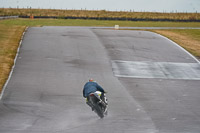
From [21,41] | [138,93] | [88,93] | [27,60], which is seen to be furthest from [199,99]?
[21,41]

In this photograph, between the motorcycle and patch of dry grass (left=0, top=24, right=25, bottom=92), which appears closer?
the motorcycle

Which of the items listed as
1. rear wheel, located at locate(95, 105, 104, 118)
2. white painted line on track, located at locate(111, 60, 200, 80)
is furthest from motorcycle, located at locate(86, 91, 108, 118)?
white painted line on track, located at locate(111, 60, 200, 80)

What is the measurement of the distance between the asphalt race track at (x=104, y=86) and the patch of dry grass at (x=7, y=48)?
0.58 meters

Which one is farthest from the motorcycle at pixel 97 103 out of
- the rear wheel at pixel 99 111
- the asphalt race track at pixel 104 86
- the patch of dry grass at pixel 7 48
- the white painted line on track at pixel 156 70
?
the white painted line on track at pixel 156 70

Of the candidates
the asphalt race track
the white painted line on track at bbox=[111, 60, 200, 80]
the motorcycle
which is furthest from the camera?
the white painted line on track at bbox=[111, 60, 200, 80]

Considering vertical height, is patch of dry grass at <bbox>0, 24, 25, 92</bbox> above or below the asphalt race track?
above

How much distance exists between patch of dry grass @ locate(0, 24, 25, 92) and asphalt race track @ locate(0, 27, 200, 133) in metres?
0.58

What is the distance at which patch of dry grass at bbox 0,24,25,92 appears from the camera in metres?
22.5

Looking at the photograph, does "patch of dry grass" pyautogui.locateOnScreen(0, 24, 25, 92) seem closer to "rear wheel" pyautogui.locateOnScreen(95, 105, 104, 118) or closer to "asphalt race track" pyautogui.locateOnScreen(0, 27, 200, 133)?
"asphalt race track" pyautogui.locateOnScreen(0, 27, 200, 133)

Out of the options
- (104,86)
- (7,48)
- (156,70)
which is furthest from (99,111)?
(7,48)

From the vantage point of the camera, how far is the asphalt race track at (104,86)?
14.5 metres

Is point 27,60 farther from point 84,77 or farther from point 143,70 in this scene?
point 143,70

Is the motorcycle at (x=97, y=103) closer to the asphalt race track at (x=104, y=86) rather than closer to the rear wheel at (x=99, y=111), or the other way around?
the rear wheel at (x=99, y=111)

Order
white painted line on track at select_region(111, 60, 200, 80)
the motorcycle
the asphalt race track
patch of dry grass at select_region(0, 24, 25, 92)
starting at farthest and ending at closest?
white painted line on track at select_region(111, 60, 200, 80), patch of dry grass at select_region(0, 24, 25, 92), the motorcycle, the asphalt race track
